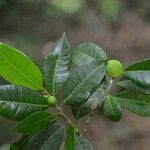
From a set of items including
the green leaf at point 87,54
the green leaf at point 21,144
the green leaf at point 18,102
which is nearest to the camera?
the green leaf at point 18,102

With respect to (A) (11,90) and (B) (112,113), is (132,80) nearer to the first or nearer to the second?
(B) (112,113)

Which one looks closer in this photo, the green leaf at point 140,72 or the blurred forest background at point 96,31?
the green leaf at point 140,72

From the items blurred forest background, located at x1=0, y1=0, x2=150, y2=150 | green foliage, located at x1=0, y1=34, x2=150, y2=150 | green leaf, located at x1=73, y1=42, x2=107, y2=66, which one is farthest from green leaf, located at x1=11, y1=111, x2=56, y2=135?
blurred forest background, located at x1=0, y1=0, x2=150, y2=150

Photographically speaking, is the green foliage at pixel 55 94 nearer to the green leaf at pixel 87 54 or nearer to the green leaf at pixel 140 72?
the green leaf at pixel 140 72

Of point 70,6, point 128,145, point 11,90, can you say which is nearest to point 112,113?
point 11,90

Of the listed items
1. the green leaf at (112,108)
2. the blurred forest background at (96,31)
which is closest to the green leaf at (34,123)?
the green leaf at (112,108)

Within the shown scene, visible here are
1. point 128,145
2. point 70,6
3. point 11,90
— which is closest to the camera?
point 11,90

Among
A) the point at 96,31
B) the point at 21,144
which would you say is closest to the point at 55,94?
the point at 21,144

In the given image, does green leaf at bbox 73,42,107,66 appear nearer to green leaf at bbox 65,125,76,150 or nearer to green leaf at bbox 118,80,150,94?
green leaf at bbox 118,80,150,94
